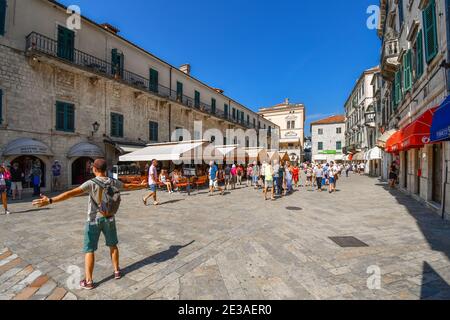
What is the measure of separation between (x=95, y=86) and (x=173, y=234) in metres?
13.6

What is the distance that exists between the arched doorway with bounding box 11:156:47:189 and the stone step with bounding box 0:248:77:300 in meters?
10.00

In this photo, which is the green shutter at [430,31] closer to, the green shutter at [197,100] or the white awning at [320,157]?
the green shutter at [197,100]

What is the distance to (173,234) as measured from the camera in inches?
208

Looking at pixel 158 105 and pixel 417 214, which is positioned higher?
pixel 158 105

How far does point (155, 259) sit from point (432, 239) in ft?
18.9

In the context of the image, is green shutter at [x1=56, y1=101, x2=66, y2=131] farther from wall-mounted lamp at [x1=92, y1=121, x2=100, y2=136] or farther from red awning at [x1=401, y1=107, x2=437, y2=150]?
red awning at [x1=401, y1=107, x2=437, y2=150]

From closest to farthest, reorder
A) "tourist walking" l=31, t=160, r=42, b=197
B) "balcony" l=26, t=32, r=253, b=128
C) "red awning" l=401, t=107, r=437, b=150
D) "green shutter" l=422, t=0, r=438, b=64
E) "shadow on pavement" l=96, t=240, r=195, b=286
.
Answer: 1. "shadow on pavement" l=96, t=240, r=195, b=286
2. "red awning" l=401, t=107, r=437, b=150
3. "green shutter" l=422, t=0, r=438, b=64
4. "tourist walking" l=31, t=160, r=42, b=197
5. "balcony" l=26, t=32, r=253, b=128

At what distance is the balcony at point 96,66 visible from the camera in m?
11.9

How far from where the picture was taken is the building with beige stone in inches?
2026

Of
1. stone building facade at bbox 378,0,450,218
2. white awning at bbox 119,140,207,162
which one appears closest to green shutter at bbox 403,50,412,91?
stone building facade at bbox 378,0,450,218

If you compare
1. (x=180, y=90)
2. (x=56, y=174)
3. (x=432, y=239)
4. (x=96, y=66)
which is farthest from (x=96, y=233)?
(x=180, y=90)

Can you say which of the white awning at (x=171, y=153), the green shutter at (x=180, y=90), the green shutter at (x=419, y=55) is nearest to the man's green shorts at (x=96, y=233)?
the white awning at (x=171, y=153)
